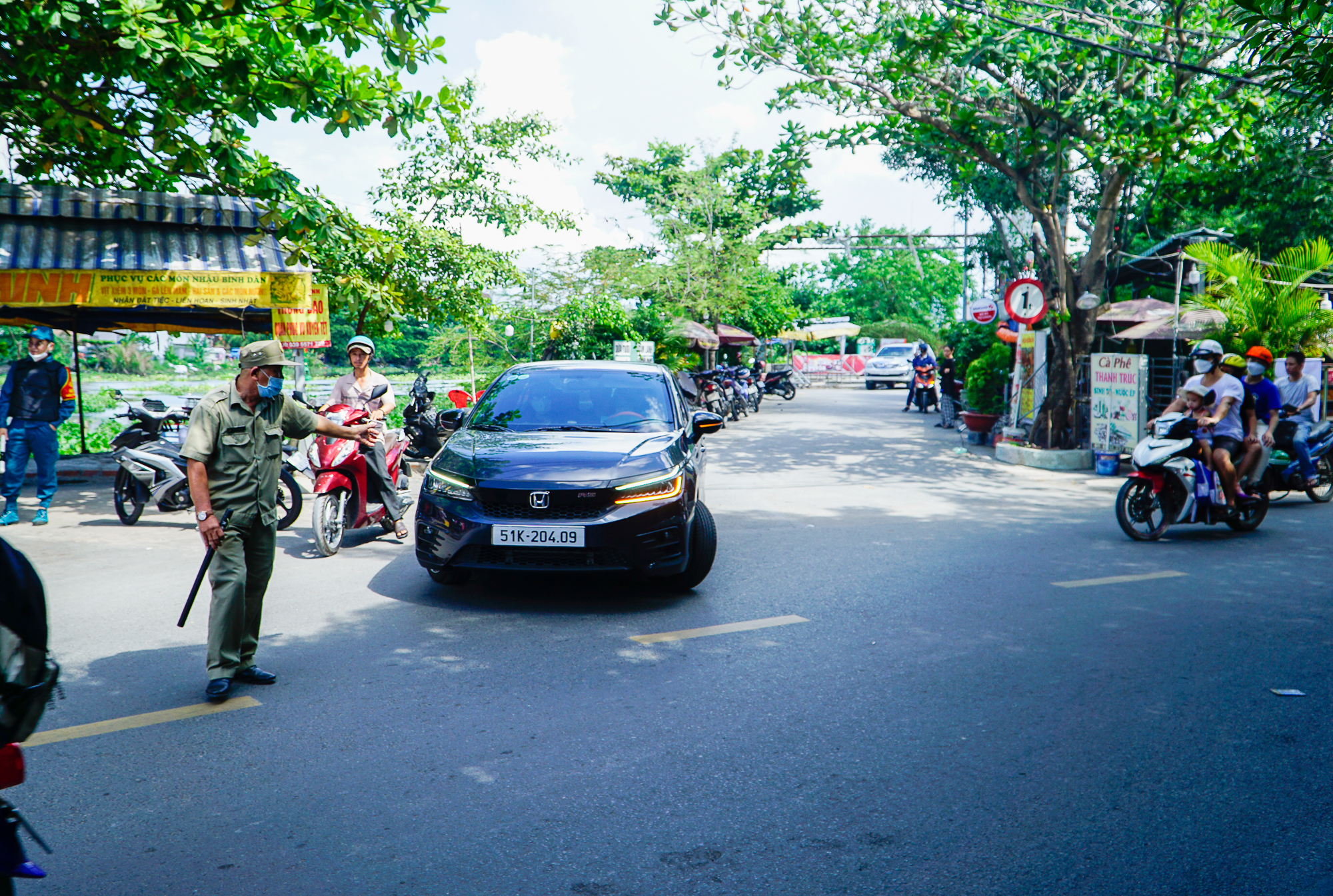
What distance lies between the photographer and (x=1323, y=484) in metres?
11.2

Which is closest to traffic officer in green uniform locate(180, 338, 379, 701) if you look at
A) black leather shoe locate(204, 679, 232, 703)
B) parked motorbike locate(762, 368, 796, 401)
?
black leather shoe locate(204, 679, 232, 703)

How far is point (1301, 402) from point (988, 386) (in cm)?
758

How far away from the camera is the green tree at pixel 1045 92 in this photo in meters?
13.2

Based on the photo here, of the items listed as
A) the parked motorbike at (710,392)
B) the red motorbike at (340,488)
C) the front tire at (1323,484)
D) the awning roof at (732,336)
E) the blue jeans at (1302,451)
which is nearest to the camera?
the red motorbike at (340,488)

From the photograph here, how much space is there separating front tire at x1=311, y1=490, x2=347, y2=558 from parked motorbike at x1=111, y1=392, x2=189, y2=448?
3.27 meters

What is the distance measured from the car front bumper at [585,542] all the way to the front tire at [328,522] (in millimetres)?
2114

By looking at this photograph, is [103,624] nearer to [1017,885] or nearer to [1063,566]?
[1017,885]

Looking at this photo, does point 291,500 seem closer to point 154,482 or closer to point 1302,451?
point 154,482

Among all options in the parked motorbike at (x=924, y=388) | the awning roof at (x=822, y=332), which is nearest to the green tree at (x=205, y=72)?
the parked motorbike at (x=924, y=388)

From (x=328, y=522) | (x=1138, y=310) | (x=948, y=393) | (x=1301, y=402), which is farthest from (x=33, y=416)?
(x=1138, y=310)

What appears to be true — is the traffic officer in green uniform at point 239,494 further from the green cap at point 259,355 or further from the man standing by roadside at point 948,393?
the man standing by roadside at point 948,393

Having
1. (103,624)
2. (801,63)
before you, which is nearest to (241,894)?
(103,624)

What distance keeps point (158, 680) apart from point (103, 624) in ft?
4.51

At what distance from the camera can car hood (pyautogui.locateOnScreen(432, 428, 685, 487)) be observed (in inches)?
249
